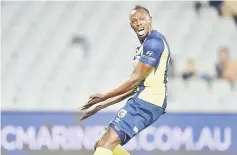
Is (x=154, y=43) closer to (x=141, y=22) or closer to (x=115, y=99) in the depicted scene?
(x=141, y=22)

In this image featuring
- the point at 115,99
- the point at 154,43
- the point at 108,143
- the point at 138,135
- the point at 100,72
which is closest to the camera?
the point at 108,143

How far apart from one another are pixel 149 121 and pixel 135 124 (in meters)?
0.13

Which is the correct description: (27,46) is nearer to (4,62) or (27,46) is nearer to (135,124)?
(4,62)

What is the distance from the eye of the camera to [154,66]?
4984mm

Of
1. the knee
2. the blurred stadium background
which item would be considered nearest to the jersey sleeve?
the knee

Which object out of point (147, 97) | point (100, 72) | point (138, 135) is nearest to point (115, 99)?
point (147, 97)

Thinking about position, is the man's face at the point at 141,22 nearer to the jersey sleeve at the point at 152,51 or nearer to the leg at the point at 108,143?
the jersey sleeve at the point at 152,51

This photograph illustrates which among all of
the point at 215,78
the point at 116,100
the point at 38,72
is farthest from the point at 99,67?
the point at 116,100

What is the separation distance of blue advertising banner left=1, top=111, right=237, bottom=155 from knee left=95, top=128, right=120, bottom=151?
3.69 m

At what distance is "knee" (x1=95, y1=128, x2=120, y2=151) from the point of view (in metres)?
4.87

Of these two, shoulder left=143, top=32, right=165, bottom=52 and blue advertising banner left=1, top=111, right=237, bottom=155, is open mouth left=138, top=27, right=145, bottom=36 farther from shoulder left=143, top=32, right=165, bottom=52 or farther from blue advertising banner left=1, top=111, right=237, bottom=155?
blue advertising banner left=1, top=111, right=237, bottom=155

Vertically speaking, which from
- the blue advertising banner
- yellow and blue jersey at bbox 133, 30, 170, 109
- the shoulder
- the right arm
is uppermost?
the shoulder

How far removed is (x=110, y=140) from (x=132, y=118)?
0.71 feet

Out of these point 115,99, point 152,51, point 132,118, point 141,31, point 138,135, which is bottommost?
point 138,135
